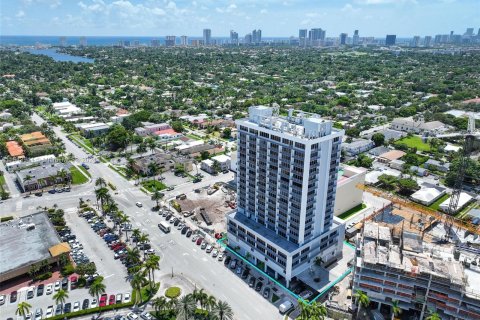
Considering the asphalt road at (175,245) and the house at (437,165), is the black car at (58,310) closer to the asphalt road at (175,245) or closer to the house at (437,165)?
the asphalt road at (175,245)

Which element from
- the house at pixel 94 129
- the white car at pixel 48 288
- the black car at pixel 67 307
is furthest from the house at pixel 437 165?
the house at pixel 94 129

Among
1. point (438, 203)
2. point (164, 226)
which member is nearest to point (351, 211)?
point (438, 203)

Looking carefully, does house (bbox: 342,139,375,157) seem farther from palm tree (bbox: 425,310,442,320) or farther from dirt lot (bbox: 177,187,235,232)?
palm tree (bbox: 425,310,442,320)

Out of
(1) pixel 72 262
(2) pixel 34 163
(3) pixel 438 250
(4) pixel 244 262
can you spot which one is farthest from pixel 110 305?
(2) pixel 34 163

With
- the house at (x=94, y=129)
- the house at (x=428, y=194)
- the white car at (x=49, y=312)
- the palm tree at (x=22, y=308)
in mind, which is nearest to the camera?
the palm tree at (x=22, y=308)

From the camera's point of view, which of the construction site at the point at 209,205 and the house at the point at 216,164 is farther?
the house at the point at 216,164

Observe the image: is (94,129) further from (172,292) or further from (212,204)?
(172,292)

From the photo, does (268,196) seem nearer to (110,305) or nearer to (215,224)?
(215,224)
